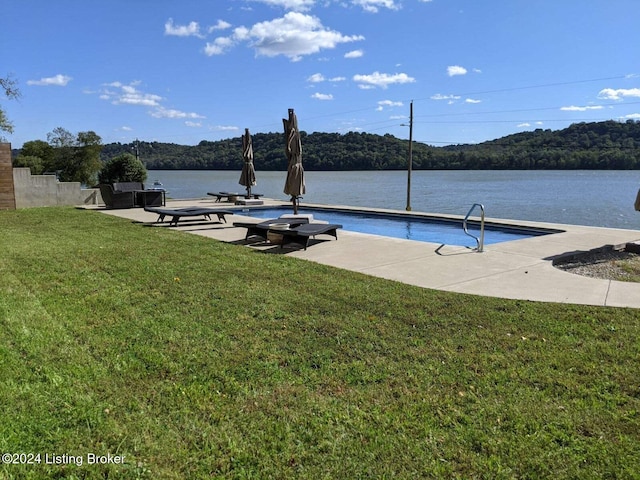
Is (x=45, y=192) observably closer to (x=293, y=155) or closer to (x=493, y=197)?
(x=293, y=155)

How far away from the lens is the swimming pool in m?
10.1

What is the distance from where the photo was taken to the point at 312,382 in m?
2.95

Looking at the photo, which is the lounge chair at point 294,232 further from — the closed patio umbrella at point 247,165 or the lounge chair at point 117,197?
the closed patio umbrella at point 247,165

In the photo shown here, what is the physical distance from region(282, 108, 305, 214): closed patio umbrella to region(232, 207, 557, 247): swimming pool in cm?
161

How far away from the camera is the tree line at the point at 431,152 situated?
46844 millimetres

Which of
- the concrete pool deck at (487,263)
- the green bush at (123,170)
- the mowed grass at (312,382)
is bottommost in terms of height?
the mowed grass at (312,382)

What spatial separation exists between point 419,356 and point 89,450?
2072 mm

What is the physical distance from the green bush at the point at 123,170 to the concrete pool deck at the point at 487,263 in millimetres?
14434

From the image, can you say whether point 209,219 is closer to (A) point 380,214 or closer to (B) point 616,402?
(A) point 380,214

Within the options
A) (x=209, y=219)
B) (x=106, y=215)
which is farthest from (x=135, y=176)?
(x=209, y=219)

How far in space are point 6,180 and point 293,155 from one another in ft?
32.2

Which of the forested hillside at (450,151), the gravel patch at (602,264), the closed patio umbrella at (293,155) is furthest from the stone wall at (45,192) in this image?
the forested hillside at (450,151)

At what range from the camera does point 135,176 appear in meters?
23.0

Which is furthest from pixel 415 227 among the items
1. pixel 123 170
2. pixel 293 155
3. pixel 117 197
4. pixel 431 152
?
pixel 431 152
